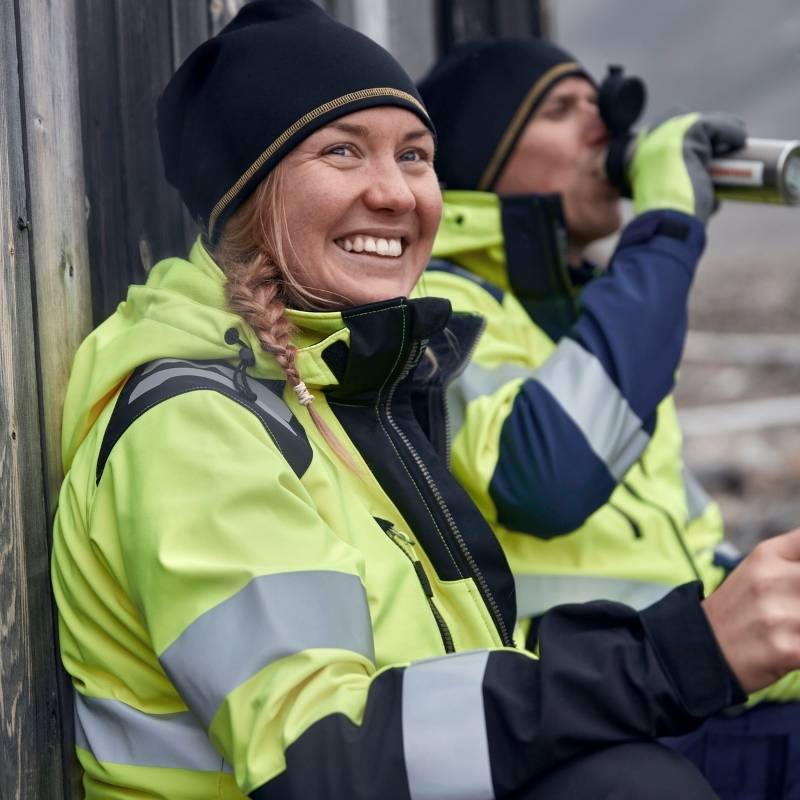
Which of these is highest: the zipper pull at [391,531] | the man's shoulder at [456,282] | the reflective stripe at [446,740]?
the man's shoulder at [456,282]

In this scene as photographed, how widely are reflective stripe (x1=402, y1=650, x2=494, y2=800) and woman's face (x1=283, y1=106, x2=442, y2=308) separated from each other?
68 centimetres

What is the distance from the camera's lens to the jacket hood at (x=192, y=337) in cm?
156

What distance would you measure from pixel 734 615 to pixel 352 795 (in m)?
0.44

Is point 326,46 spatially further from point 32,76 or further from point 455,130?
point 455,130

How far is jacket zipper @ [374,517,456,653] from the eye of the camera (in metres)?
1.56

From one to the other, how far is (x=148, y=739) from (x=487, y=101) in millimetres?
1824

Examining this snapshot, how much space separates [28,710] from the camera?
61.9 inches

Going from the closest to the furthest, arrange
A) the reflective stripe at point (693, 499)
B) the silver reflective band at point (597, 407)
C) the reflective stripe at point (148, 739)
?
the reflective stripe at point (148, 739) < the silver reflective band at point (597, 407) < the reflective stripe at point (693, 499)

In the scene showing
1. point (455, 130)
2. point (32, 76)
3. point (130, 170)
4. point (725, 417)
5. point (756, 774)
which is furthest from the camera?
point (725, 417)

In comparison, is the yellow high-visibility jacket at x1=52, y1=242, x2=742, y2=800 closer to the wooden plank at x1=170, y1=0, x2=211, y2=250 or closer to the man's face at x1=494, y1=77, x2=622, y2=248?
the wooden plank at x1=170, y1=0, x2=211, y2=250

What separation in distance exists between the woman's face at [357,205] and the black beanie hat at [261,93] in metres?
0.03

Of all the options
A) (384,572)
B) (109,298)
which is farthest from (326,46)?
(384,572)

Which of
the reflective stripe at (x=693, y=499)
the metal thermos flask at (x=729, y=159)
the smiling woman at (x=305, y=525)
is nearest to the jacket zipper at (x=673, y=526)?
the reflective stripe at (x=693, y=499)

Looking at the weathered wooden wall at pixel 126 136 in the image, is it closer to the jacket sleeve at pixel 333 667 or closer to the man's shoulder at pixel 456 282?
the man's shoulder at pixel 456 282
